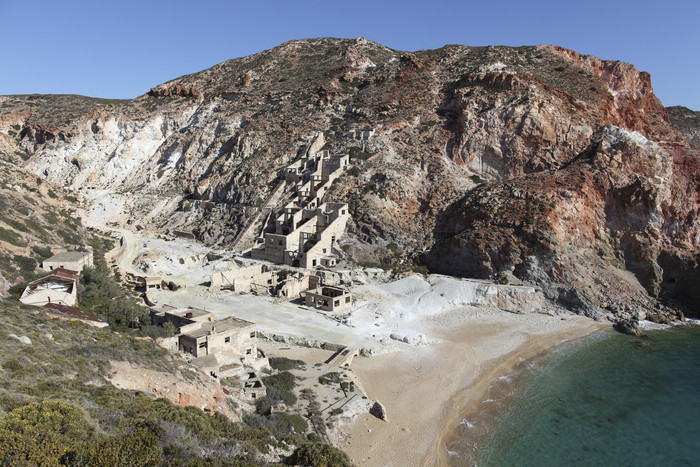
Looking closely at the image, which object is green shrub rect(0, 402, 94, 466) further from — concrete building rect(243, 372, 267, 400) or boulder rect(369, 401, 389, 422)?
boulder rect(369, 401, 389, 422)

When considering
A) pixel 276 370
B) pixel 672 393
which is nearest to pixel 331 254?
pixel 276 370

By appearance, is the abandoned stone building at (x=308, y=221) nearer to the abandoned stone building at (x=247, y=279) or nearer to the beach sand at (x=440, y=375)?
the abandoned stone building at (x=247, y=279)

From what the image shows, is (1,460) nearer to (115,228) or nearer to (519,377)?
(519,377)

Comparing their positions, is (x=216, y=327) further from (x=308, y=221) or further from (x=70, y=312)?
(x=308, y=221)

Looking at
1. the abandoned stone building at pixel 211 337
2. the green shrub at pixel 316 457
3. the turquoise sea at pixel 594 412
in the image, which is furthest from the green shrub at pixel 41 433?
the turquoise sea at pixel 594 412

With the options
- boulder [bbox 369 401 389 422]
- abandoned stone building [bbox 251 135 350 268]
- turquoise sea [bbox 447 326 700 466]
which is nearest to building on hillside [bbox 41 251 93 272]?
abandoned stone building [bbox 251 135 350 268]

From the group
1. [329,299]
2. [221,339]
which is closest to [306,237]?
[329,299]
